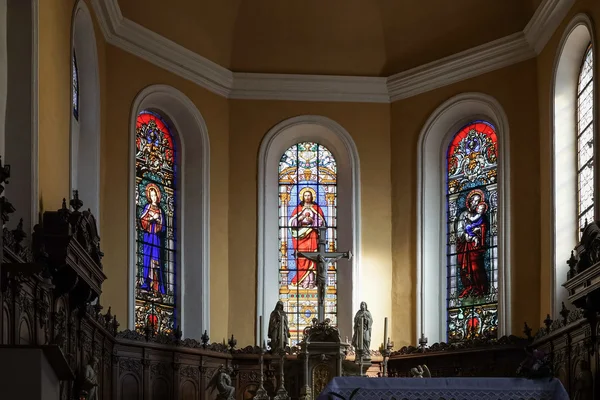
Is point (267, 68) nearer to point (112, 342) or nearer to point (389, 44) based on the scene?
point (389, 44)

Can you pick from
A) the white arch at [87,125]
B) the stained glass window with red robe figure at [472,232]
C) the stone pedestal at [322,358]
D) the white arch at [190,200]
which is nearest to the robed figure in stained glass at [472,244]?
the stained glass window with red robe figure at [472,232]

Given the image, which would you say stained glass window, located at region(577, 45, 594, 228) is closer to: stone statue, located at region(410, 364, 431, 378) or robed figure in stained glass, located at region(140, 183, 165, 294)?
stone statue, located at region(410, 364, 431, 378)

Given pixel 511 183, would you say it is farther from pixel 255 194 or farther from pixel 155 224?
pixel 155 224

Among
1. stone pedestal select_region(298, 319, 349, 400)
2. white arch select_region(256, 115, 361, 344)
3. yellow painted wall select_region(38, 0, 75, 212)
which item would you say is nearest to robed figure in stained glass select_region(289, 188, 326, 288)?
white arch select_region(256, 115, 361, 344)

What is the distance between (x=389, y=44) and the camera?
2062cm

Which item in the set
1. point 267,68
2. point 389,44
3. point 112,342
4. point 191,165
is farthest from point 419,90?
point 112,342

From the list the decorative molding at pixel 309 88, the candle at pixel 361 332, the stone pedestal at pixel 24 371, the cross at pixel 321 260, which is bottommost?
the stone pedestal at pixel 24 371

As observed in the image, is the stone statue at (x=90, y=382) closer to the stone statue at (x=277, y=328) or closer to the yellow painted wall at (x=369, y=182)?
the yellow painted wall at (x=369, y=182)

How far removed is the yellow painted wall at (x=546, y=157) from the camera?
56.5 ft

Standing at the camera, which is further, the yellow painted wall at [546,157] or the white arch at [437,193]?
the white arch at [437,193]

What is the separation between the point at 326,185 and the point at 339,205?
43 centimetres

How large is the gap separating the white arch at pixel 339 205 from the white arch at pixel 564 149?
3883mm

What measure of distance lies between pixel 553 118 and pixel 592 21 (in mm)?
2028

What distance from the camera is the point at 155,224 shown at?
1900cm
